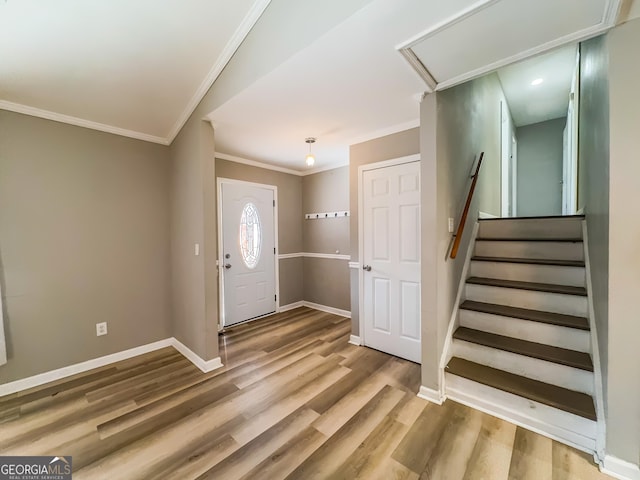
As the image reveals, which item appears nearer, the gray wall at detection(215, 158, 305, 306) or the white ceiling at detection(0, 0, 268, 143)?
the white ceiling at detection(0, 0, 268, 143)

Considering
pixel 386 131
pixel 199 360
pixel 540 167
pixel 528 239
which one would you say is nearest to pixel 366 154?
pixel 386 131

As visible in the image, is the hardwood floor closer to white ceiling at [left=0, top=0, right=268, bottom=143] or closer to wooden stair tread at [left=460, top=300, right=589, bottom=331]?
wooden stair tread at [left=460, top=300, right=589, bottom=331]

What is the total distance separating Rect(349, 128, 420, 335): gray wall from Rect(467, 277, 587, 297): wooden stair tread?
1.26 m

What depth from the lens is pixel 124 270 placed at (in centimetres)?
280

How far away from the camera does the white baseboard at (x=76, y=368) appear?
2225mm

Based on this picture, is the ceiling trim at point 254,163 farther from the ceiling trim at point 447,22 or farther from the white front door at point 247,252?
the ceiling trim at point 447,22

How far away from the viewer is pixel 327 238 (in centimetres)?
428

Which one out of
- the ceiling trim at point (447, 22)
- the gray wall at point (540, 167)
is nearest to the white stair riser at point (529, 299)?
the ceiling trim at point (447, 22)

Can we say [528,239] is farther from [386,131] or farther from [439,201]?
[386,131]

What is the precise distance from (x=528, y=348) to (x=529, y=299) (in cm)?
49

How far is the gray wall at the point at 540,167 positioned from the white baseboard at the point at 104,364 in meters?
6.54

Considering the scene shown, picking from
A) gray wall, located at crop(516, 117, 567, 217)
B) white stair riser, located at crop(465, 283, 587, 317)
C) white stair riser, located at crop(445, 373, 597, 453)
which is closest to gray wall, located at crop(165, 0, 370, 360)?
white stair riser, located at crop(445, 373, 597, 453)

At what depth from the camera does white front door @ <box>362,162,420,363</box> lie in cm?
265

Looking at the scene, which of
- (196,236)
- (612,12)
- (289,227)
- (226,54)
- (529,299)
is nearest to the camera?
(612,12)
